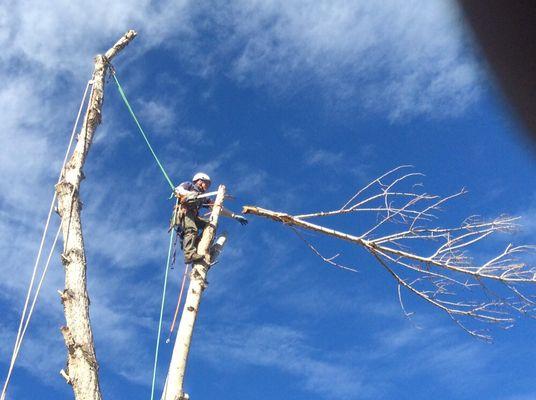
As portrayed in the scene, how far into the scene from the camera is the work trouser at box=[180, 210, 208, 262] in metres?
5.31

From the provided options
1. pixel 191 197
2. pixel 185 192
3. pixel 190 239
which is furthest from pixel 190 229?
pixel 185 192

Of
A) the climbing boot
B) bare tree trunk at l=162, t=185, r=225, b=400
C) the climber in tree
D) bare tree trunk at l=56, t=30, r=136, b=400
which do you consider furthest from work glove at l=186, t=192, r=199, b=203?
bare tree trunk at l=56, t=30, r=136, b=400

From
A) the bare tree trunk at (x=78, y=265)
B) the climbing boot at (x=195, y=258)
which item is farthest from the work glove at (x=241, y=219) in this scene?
the bare tree trunk at (x=78, y=265)

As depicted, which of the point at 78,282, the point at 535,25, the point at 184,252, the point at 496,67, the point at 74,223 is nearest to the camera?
the point at 535,25

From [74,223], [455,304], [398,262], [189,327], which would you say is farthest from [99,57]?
[455,304]

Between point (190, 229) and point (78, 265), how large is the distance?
122 cm

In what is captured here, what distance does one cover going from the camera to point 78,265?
4.67m

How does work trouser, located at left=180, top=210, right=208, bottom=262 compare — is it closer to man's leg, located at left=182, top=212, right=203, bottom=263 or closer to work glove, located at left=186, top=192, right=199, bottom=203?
man's leg, located at left=182, top=212, right=203, bottom=263

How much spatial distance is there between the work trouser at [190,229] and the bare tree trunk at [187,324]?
24cm

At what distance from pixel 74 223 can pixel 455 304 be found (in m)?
3.08

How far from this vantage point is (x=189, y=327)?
432 centimetres

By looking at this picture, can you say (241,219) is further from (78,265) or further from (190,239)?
(78,265)

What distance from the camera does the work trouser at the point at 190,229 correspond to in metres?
5.31

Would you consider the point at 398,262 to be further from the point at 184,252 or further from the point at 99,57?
the point at 99,57
